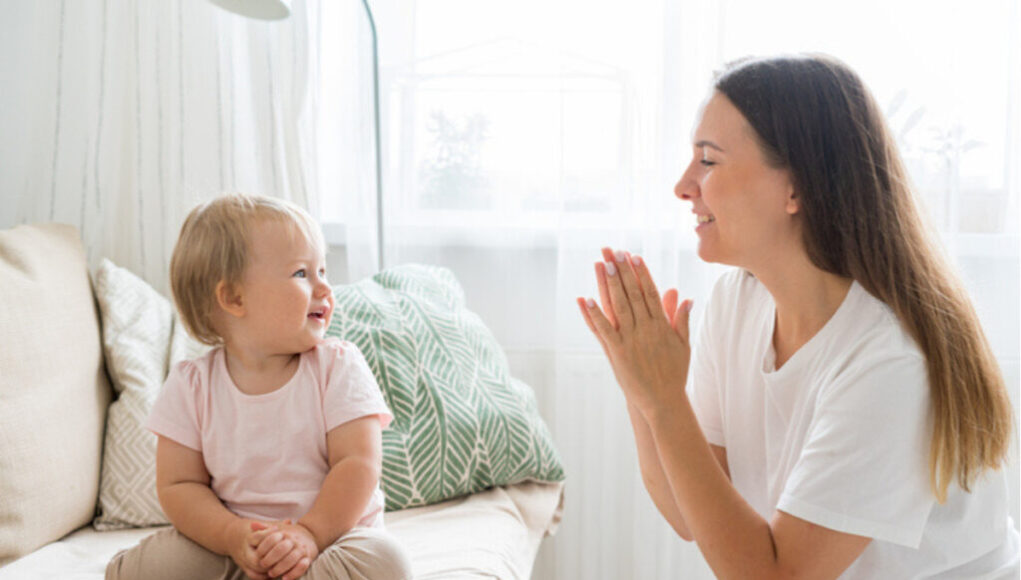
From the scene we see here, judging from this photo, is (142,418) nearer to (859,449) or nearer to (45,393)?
(45,393)

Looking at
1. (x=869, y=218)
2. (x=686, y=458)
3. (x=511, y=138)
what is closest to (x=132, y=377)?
(x=511, y=138)

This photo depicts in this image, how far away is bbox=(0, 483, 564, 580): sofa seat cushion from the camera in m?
1.38

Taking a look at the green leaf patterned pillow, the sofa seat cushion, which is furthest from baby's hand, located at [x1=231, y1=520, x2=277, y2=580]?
the green leaf patterned pillow

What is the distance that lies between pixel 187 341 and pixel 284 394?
27.7 inches

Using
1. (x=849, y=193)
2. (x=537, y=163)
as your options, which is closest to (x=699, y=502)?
(x=849, y=193)

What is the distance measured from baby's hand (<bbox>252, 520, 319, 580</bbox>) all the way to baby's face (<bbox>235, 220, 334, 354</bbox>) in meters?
0.27

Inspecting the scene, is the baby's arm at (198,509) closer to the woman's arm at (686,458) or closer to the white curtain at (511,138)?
the woman's arm at (686,458)

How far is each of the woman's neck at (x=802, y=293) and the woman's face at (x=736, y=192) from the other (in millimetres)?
24

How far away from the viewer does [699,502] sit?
114 centimetres

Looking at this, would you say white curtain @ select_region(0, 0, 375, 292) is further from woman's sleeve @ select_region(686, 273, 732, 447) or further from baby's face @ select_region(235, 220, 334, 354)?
woman's sleeve @ select_region(686, 273, 732, 447)

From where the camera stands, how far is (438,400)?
5.62 feet

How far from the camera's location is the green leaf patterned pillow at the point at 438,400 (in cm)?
167

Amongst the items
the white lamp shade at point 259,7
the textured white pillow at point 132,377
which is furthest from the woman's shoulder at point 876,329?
the textured white pillow at point 132,377

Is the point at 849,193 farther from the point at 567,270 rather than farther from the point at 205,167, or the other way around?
the point at 205,167
